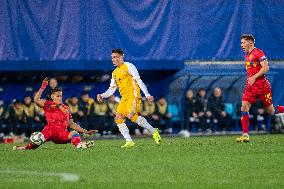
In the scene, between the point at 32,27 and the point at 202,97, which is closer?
the point at 32,27

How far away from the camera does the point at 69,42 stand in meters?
25.6

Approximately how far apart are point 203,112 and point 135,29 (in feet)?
12.0

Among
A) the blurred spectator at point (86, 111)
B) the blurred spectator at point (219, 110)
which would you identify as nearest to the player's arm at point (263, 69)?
the blurred spectator at point (219, 110)

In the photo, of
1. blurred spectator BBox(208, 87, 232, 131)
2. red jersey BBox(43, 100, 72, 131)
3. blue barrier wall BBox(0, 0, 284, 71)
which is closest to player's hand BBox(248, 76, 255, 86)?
red jersey BBox(43, 100, 72, 131)

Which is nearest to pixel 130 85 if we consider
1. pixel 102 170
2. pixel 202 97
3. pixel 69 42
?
pixel 102 170

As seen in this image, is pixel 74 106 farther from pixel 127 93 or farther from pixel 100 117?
pixel 127 93

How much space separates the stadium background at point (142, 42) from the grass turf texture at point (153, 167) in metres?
9.54

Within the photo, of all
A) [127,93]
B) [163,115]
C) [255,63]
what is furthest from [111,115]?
[255,63]

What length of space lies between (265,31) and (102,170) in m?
16.9

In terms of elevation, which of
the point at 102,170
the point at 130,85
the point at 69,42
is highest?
the point at 69,42

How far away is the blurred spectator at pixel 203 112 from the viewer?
27.6 meters

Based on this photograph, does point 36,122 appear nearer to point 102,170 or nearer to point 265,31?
point 265,31

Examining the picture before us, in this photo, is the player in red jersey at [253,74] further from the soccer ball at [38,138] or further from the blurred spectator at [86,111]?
the blurred spectator at [86,111]

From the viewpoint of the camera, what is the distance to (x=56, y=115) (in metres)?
16.9
